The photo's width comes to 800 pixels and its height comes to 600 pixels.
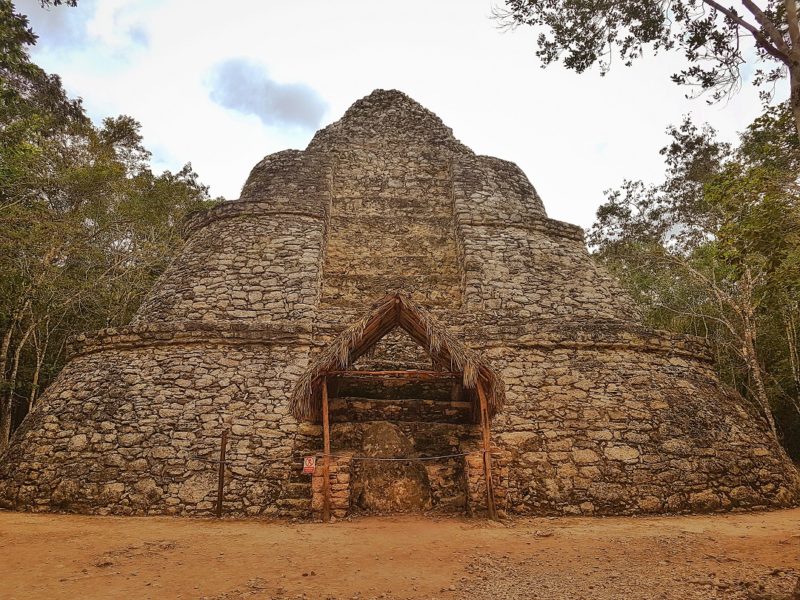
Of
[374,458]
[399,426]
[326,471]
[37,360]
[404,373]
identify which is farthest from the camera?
[37,360]

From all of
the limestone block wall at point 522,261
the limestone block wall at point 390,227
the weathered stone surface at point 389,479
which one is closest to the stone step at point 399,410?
the weathered stone surface at point 389,479

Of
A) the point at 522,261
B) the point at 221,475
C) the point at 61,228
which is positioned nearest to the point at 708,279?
the point at 522,261

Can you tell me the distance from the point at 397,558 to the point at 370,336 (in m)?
2.83

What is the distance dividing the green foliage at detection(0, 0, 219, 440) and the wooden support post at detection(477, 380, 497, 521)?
25.9 ft

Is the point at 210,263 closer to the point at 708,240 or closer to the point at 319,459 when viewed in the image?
the point at 319,459

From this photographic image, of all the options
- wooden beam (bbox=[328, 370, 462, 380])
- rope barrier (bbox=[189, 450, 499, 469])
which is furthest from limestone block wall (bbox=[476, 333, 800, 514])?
wooden beam (bbox=[328, 370, 462, 380])

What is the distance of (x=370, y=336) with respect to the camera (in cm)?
623

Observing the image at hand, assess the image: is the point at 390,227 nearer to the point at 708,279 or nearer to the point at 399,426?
the point at 399,426

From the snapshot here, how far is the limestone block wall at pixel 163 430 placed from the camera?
19.1ft

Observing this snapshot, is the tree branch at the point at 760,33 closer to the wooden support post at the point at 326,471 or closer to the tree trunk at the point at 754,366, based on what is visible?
the wooden support post at the point at 326,471

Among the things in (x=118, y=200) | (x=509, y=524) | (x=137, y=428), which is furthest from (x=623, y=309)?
(x=118, y=200)

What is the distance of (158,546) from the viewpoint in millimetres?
4340

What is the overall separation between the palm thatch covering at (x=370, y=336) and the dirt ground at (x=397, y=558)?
1428 mm

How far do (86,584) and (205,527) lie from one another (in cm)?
176
